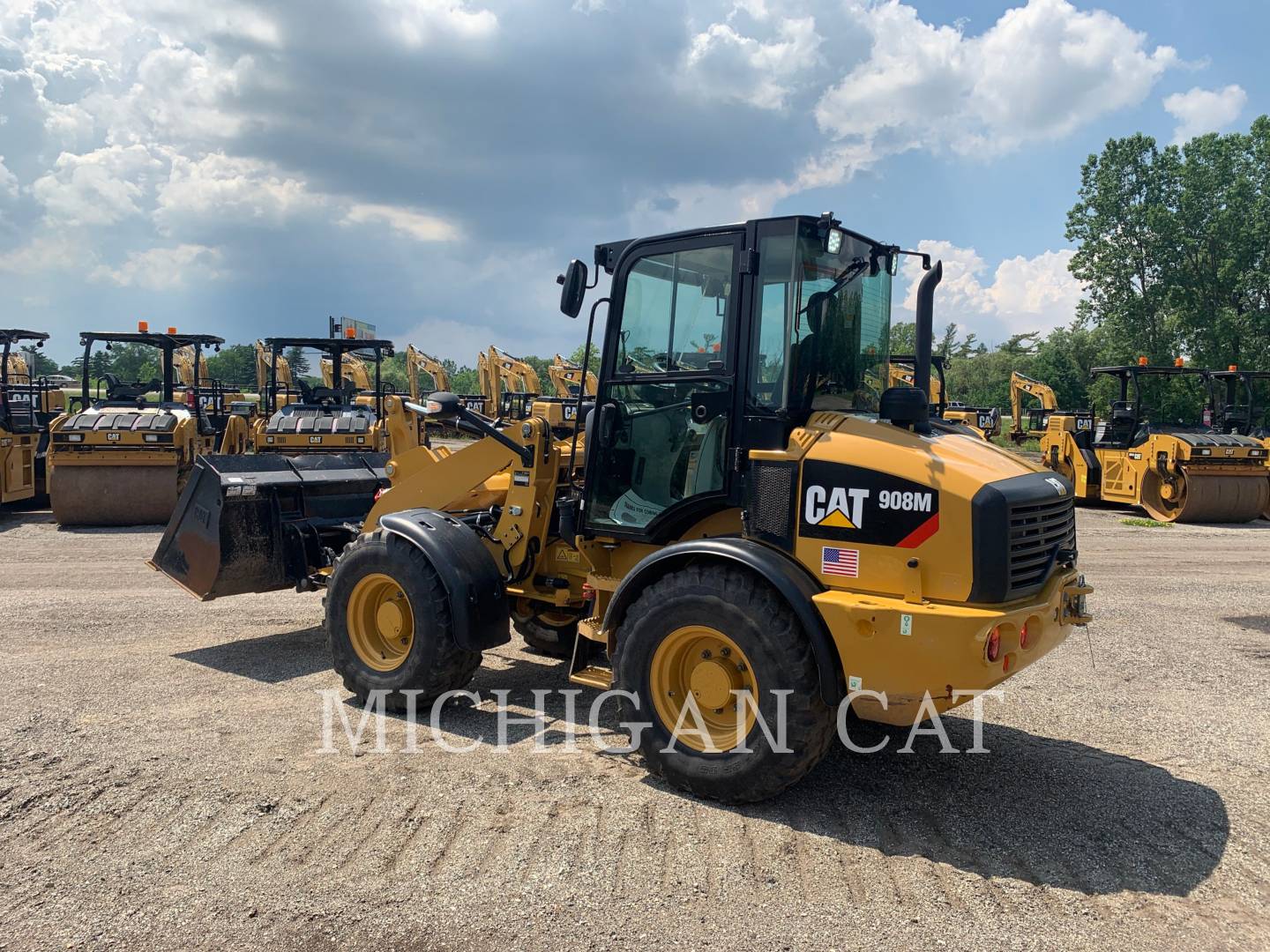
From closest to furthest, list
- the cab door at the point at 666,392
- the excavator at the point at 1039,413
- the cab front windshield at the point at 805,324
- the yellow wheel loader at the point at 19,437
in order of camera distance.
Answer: the cab front windshield at the point at 805,324, the cab door at the point at 666,392, the yellow wheel loader at the point at 19,437, the excavator at the point at 1039,413

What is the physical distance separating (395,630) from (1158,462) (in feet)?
49.0

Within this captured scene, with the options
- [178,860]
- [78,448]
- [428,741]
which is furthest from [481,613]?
[78,448]

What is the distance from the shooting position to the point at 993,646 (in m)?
3.71

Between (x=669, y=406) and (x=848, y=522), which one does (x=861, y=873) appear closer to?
→ (x=848, y=522)

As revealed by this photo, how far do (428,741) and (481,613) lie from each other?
70 centimetres

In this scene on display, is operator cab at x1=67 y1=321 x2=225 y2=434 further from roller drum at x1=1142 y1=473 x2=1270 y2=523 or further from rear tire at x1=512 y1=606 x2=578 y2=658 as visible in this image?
roller drum at x1=1142 y1=473 x2=1270 y2=523

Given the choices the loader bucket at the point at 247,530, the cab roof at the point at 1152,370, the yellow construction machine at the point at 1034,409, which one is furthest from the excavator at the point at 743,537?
the yellow construction machine at the point at 1034,409

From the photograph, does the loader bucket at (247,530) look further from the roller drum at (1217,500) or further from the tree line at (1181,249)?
the tree line at (1181,249)

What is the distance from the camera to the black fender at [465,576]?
16.5 ft

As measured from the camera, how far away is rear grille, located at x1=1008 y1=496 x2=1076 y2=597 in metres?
3.85

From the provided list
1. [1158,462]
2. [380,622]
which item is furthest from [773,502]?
[1158,462]

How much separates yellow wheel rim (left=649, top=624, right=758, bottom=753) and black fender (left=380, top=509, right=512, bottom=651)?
1153 millimetres

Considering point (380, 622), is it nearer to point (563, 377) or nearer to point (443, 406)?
point (443, 406)

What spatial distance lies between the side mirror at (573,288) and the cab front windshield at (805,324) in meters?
0.89
